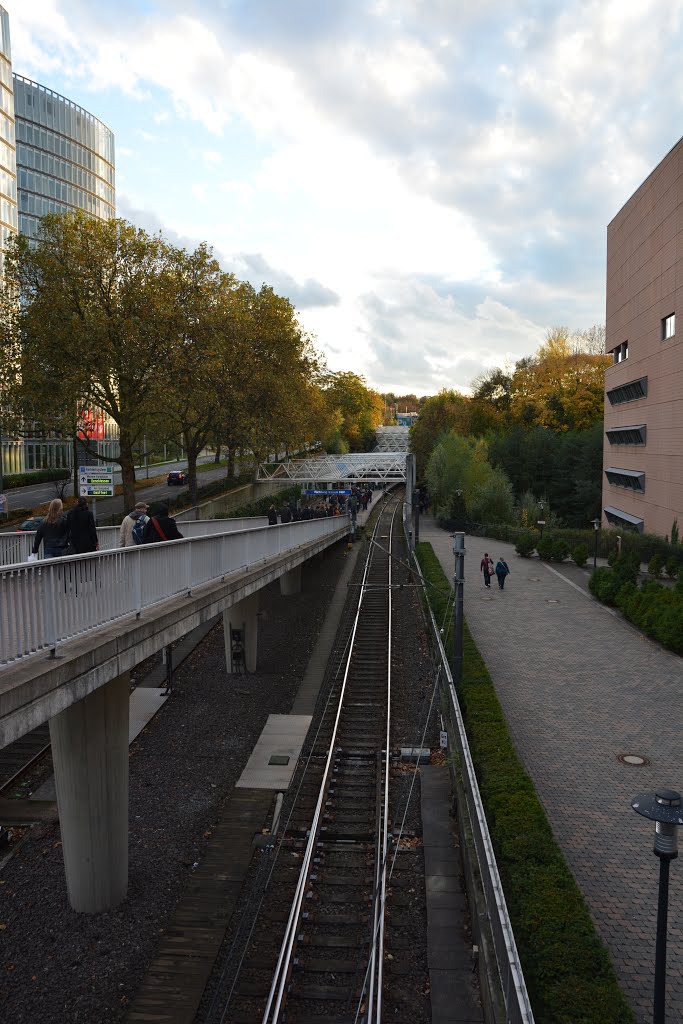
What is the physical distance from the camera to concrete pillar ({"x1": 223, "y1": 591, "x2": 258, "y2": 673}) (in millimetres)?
21953

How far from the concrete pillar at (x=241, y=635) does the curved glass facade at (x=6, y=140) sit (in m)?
56.0

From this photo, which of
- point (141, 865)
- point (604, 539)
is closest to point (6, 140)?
point (604, 539)

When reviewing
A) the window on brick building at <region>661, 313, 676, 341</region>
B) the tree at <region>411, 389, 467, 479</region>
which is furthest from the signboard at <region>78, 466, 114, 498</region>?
the tree at <region>411, 389, 467, 479</region>

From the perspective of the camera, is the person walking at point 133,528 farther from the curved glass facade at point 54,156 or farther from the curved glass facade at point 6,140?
the curved glass facade at point 54,156

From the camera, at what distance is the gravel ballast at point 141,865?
9109mm

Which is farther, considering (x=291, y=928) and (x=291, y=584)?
(x=291, y=584)

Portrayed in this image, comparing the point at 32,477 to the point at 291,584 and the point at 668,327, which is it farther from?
the point at 668,327

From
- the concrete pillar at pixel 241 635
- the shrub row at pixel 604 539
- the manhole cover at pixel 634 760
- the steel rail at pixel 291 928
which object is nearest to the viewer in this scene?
the steel rail at pixel 291 928

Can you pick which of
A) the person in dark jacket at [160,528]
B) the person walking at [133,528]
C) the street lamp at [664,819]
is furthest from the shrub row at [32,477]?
the street lamp at [664,819]

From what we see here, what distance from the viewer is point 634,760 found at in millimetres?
14195

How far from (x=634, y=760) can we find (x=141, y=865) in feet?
29.9

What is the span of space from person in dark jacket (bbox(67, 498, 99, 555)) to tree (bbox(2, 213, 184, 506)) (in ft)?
80.0

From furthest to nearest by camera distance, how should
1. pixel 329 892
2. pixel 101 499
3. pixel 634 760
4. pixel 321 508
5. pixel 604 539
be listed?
pixel 101 499, pixel 321 508, pixel 604 539, pixel 634 760, pixel 329 892

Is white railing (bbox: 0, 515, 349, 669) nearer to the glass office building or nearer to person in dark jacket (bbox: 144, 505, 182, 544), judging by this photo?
person in dark jacket (bbox: 144, 505, 182, 544)
